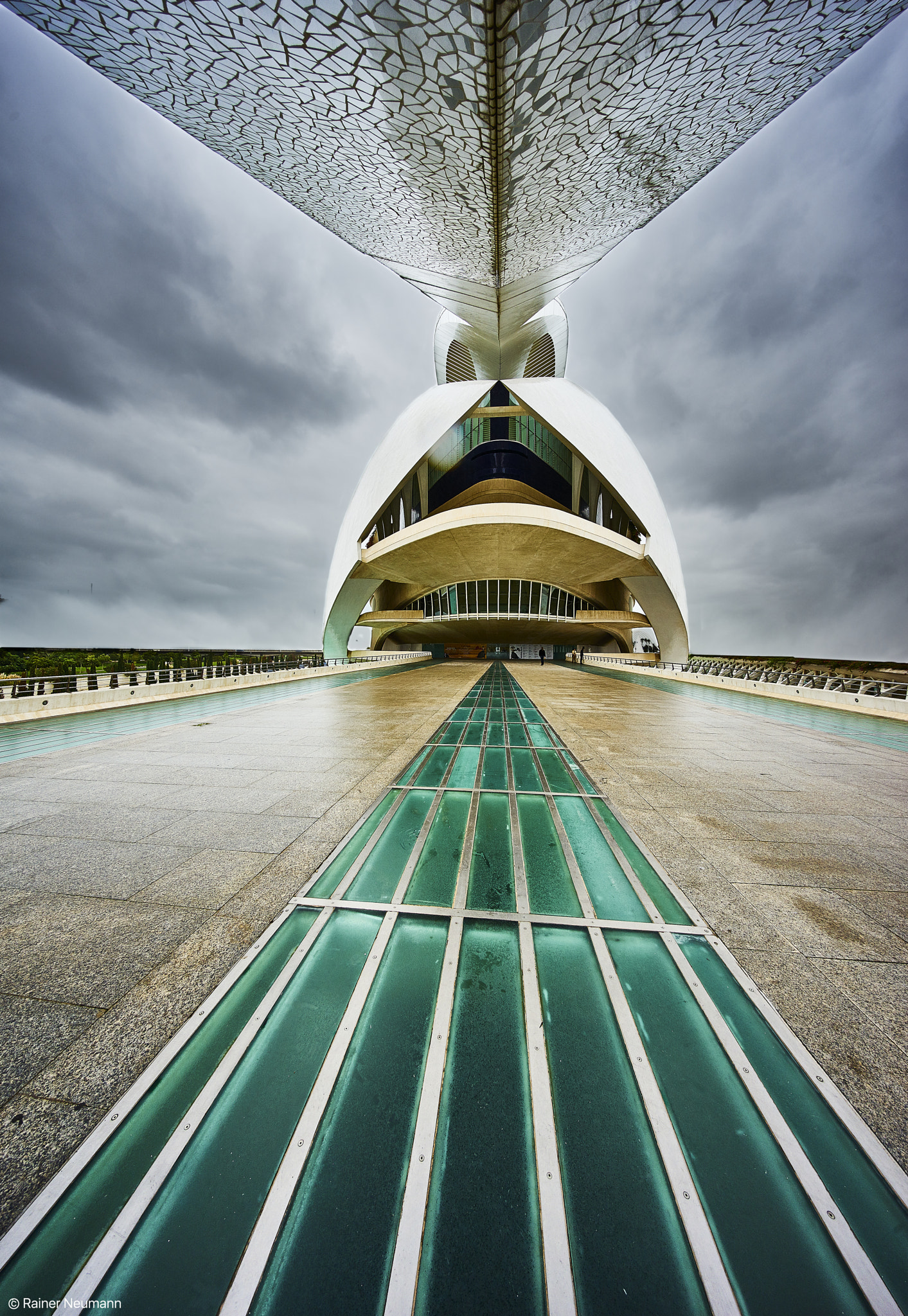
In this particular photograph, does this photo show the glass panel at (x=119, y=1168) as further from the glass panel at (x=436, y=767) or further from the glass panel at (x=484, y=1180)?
the glass panel at (x=436, y=767)

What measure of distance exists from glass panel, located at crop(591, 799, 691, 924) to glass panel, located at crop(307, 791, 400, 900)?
1968mm

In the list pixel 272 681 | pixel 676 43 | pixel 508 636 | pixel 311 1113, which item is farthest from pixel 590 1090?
pixel 508 636

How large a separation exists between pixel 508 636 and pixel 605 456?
18.7 metres

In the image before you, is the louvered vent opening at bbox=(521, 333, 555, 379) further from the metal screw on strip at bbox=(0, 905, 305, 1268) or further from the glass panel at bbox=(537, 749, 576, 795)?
the metal screw on strip at bbox=(0, 905, 305, 1268)

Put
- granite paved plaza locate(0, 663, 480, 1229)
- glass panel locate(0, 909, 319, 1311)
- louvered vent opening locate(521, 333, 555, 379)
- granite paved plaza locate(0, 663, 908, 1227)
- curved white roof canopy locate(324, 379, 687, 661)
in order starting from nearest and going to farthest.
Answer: glass panel locate(0, 909, 319, 1311), granite paved plaza locate(0, 663, 480, 1229), granite paved plaza locate(0, 663, 908, 1227), curved white roof canopy locate(324, 379, 687, 661), louvered vent opening locate(521, 333, 555, 379)

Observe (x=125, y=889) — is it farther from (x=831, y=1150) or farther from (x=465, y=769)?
(x=831, y=1150)

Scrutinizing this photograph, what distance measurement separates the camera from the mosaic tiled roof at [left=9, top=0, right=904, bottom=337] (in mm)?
4945

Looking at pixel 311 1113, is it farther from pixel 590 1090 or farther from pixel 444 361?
pixel 444 361

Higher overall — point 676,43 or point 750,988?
point 676,43

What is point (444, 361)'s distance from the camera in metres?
38.6

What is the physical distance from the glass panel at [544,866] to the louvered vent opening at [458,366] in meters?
40.9

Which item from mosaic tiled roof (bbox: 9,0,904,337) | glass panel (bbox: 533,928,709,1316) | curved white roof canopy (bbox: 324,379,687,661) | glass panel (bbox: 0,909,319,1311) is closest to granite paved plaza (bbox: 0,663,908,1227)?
glass panel (bbox: 0,909,319,1311)

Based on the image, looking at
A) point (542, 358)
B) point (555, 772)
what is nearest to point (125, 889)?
point (555, 772)

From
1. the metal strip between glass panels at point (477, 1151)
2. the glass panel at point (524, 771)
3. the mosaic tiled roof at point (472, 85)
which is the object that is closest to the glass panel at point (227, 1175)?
the metal strip between glass panels at point (477, 1151)
